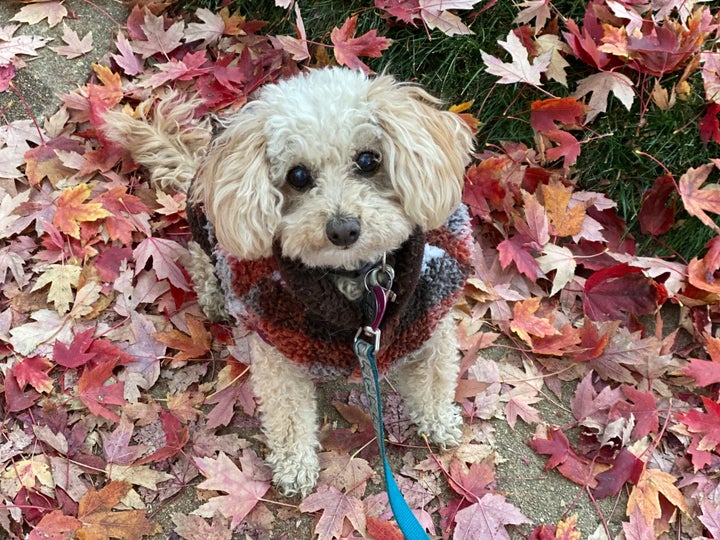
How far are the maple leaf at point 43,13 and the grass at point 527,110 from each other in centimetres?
150

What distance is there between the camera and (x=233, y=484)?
2617 mm

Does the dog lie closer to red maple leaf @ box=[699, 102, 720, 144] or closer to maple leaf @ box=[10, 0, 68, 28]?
red maple leaf @ box=[699, 102, 720, 144]

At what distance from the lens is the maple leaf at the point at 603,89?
2.98m

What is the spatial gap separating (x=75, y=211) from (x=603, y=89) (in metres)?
2.66

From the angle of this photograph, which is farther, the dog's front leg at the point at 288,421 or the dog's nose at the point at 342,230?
the dog's front leg at the point at 288,421

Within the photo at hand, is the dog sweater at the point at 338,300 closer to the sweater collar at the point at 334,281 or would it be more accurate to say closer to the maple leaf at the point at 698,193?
the sweater collar at the point at 334,281

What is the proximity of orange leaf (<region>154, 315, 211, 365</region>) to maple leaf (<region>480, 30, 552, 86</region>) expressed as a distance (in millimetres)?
1855

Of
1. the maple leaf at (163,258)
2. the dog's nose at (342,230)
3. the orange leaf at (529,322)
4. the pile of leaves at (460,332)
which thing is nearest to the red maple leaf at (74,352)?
the pile of leaves at (460,332)

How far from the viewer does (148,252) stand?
10.4 feet

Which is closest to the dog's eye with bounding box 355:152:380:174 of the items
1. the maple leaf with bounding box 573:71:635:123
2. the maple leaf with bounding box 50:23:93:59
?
the maple leaf with bounding box 573:71:635:123

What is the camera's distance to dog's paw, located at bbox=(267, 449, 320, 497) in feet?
8.58

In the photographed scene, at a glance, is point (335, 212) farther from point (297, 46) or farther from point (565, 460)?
point (297, 46)

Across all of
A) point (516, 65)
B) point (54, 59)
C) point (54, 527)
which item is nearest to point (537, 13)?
point (516, 65)

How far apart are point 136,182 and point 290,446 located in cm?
169
